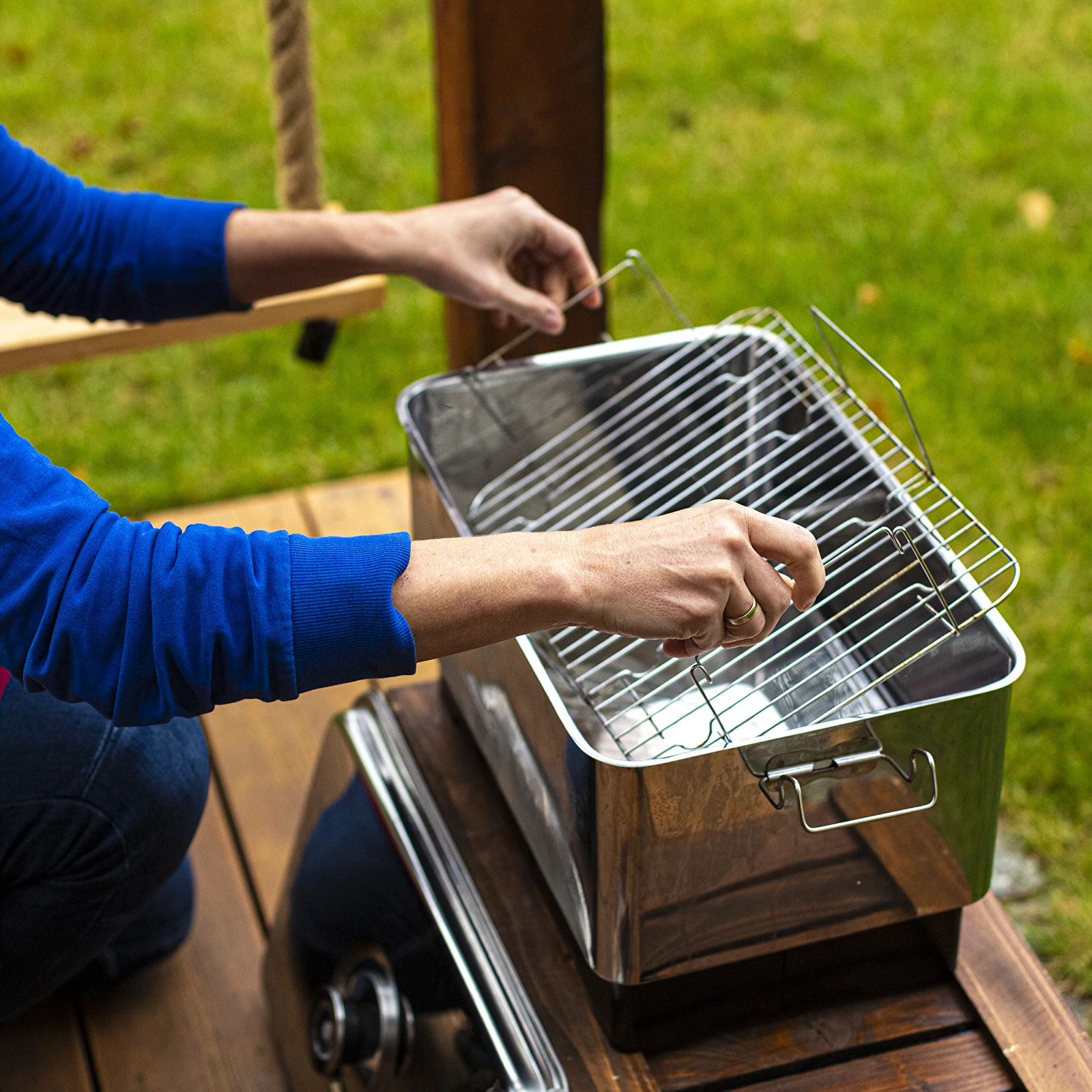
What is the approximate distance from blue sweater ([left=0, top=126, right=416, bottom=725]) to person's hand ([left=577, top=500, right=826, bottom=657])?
0.14 metres

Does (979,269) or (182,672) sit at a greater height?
(182,672)

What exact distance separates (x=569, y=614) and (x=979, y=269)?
83.2 inches

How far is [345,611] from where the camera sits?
2.98 ft

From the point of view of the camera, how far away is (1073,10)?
3502 millimetres

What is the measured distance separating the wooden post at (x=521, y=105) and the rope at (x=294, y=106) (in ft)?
0.55

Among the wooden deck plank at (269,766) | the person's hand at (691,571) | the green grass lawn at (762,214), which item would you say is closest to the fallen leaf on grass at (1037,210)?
the green grass lawn at (762,214)

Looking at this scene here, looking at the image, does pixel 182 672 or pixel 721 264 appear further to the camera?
pixel 721 264

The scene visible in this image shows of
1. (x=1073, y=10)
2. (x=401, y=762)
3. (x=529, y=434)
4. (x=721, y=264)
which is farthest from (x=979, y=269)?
(x=401, y=762)

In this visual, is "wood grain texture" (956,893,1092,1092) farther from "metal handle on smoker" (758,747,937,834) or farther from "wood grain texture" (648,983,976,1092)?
"metal handle on smoker" (758,747,937,834)

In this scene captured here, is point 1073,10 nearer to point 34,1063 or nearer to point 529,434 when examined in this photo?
point 529,434

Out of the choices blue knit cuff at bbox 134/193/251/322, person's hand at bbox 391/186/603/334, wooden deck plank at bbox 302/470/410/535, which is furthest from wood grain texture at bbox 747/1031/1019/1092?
wooden deck plank at bbox 302/470/410/535

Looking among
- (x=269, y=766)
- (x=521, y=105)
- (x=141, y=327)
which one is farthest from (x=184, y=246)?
(x=269, y=766)

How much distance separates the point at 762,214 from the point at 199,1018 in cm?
201

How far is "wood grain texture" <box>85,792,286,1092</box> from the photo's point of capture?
1500 mm
